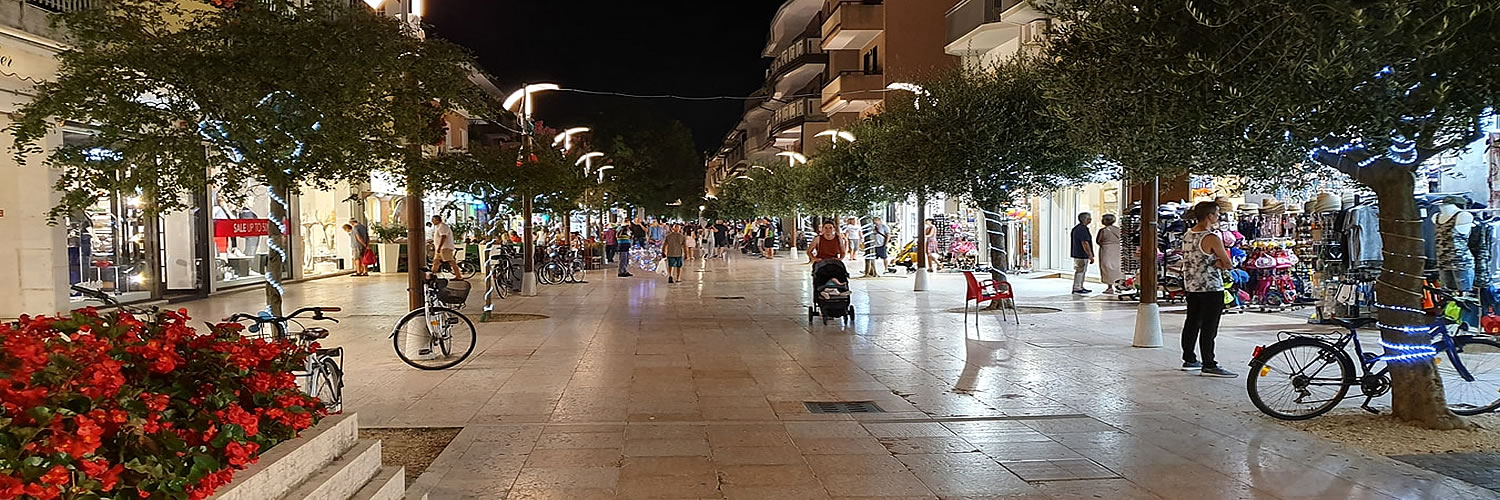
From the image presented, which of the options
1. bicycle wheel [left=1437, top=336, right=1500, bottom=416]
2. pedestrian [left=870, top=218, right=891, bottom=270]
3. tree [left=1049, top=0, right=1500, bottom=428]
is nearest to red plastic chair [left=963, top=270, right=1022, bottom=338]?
tree [left=1049, top=0, right=1500, bottom=428]

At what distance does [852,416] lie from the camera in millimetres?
7945

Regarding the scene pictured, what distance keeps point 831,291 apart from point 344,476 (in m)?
10.9

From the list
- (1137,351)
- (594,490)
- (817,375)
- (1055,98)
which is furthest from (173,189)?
(1137,351)

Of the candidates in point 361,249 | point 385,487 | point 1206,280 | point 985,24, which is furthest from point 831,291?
point 361,249

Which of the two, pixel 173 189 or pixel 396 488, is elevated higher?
pixel 173 189

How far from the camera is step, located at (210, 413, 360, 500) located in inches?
135

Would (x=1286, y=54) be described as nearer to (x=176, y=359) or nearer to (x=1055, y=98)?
(x=1055, y=98)

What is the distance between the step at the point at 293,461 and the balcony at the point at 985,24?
899 inches

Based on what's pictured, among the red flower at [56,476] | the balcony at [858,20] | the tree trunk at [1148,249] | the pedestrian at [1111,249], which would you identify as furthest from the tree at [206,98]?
the balcony at [858,20]

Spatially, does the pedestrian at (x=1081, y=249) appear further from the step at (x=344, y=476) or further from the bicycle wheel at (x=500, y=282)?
the step at (x=344, y=476)

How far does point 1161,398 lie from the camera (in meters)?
8.54

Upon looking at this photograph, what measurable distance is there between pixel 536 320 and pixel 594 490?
33.6 ft

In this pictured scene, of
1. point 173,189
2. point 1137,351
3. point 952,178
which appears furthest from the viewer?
point 952,178

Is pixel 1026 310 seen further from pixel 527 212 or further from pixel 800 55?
pixel 800 55
